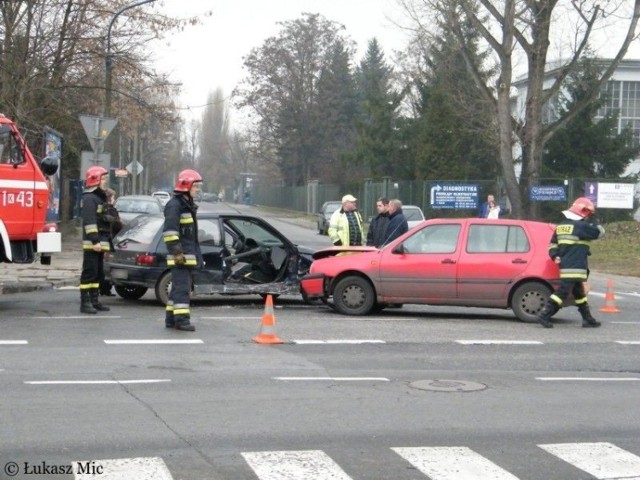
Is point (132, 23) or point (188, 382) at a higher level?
point (132, 23)

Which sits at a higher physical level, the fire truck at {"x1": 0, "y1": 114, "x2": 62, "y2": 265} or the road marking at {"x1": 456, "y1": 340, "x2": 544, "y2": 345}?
the fire truck at {"x1": 0, "y1": 114, "x2": 62, "y2": 265}

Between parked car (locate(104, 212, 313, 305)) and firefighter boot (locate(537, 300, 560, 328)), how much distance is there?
11.9 ft

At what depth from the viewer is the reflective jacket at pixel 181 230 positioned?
509 inches

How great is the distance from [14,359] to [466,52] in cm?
2818

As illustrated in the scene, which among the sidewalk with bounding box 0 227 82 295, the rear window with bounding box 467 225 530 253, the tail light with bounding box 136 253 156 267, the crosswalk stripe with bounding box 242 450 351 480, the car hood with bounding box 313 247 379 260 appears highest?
the rear window with bounding box 467 225 530 253

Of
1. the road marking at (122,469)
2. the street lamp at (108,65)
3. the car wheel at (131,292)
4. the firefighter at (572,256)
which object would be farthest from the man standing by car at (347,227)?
the street lamp at (108,65)

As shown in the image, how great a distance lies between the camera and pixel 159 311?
15.3 meters

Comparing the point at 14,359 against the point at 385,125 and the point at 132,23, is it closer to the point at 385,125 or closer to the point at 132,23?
the point at 132,23

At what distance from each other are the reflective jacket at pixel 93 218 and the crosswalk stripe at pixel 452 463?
27.3 feet

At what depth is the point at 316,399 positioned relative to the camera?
8.82m

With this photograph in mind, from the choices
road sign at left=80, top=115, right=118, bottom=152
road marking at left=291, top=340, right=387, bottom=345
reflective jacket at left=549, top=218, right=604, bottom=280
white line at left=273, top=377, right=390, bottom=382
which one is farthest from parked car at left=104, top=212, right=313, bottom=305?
road sign at left=80, top=115, right=118, bottom=152

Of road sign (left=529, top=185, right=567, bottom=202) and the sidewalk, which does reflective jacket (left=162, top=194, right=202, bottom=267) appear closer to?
the sidewalk

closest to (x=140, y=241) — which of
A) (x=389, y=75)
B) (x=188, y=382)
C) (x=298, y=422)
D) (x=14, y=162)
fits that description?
(x=14, y=162)

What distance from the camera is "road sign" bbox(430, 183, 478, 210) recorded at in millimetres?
40062
